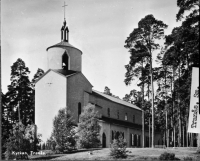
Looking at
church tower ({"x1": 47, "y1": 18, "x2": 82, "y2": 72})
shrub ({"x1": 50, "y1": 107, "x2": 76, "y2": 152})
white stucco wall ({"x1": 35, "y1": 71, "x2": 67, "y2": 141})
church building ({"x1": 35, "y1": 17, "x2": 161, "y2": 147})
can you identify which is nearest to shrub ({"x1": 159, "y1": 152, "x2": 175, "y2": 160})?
shrub ({"x1": 50, "y1": 107, "x2": 76, "y2": 152})

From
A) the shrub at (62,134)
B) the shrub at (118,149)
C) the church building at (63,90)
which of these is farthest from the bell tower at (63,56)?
the shrub at (118,149)

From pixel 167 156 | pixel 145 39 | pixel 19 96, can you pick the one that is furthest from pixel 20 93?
pixel 167 156

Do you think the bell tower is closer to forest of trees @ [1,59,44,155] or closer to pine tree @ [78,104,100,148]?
forest of trees @ [1,59,44,155]

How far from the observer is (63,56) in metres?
43.1

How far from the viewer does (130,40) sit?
3312 cm

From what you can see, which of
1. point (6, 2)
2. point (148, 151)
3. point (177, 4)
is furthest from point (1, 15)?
point (148, 151)

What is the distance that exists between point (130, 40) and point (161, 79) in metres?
Result: 6.71

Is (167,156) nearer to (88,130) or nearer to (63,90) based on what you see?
(88,130)

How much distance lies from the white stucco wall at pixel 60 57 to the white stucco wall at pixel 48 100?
54.6 inches

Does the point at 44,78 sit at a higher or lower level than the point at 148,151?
higher

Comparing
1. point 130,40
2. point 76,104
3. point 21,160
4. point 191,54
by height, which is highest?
point 130,40

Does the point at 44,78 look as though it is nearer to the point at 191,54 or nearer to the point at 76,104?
the point at 76,104

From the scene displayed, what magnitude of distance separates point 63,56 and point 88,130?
11265 mm

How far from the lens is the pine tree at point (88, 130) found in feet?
115
